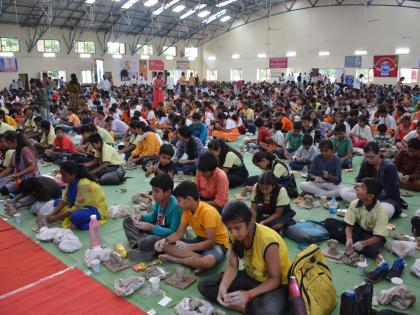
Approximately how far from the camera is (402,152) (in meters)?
6.32

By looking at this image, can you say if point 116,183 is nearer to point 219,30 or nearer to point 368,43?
point 368,43

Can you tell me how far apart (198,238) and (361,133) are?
6107mm

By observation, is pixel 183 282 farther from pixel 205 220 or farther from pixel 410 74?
pixel 410 74

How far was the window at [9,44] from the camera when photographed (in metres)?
23.5

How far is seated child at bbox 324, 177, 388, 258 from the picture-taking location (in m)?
3.70

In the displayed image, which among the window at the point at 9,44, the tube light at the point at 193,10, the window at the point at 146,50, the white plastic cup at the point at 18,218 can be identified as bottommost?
the white plastic cup at the point at 18,218

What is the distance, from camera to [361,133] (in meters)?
8.59

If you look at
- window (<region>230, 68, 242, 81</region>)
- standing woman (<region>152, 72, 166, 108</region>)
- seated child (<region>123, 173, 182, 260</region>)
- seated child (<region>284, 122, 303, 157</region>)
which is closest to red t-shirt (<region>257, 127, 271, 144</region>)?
seated child (<region>284, 122, 303, 157</region>)

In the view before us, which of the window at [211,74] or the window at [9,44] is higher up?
the window at [9,44]

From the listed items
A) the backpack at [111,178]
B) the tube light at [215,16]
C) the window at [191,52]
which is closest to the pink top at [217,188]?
the backpack at [111,178]

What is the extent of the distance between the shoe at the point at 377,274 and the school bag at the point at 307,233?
0.82 meters

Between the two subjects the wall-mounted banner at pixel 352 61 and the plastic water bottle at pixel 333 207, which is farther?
the wall-mounted banner at pixel 352 61

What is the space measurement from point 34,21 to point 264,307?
2578cm

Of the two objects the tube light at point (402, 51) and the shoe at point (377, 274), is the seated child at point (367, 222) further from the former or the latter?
the tube light at point (402, 51)
